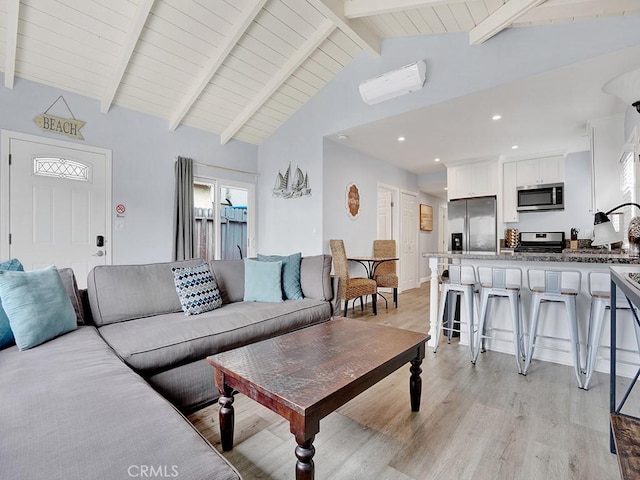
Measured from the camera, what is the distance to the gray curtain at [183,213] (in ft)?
13.9

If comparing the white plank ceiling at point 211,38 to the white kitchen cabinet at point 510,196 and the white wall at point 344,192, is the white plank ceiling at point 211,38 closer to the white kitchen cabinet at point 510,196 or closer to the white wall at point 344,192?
the white wall at point 344,192

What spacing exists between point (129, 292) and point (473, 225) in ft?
17.1

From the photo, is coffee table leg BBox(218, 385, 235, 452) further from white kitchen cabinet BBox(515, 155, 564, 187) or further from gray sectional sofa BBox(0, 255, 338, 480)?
white kitchen cabinet BBox(515, 155, 564, 187)

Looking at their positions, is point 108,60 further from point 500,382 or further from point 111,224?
point 500,382

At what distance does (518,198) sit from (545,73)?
9.16 feet

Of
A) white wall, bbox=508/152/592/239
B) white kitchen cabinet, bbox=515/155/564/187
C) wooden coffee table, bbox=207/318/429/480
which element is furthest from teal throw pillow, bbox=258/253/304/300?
white wall, bbox=508/152/592/239

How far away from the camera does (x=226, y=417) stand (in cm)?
149

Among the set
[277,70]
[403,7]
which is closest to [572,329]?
[403,7]

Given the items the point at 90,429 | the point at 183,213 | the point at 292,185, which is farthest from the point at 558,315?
the point at 183,213

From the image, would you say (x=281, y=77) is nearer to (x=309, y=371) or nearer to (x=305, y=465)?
(x=309, y=371)

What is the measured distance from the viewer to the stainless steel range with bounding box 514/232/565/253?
4652mm

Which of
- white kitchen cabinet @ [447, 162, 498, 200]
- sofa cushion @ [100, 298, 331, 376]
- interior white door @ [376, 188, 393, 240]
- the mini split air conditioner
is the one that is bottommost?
sofa cushion @ [100, 298, 331, 376]

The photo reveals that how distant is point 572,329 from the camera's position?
2244mm

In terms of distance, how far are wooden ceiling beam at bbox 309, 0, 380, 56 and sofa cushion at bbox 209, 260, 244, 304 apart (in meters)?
2.63
